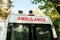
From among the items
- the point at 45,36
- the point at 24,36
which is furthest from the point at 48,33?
the point at 24,36

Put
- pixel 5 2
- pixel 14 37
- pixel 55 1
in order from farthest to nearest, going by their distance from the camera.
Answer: pixel 5 2
pixel 55 1
pixel 14 37

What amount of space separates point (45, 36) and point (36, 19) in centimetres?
61

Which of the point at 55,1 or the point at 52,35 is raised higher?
the point at 55,1

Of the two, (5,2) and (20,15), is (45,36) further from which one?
(5,2)

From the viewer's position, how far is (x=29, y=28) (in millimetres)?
8406

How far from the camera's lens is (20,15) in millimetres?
8609

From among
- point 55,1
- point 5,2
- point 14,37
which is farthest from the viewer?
point 5,2

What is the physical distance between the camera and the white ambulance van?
27.3 feet

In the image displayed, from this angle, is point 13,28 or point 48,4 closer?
point 13,28

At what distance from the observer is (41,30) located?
855 cm

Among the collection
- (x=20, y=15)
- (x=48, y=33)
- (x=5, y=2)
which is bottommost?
(x=5, y=2)

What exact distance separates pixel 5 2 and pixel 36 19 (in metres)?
22.6

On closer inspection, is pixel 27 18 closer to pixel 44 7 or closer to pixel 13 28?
pixel 13 28

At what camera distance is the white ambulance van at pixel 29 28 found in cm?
831
